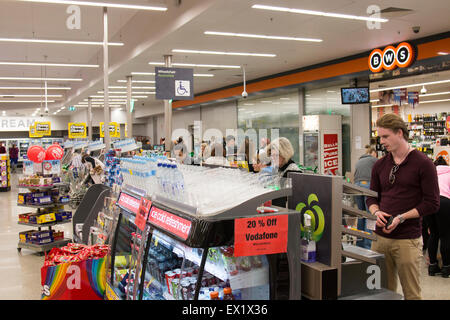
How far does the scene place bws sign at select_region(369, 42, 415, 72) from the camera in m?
8.36

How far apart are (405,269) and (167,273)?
1418mm

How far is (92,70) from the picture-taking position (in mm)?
15070

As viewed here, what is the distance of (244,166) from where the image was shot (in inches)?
271

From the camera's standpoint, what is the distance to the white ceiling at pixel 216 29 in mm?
6750

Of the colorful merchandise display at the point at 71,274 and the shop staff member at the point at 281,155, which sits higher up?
the shop staff member at the point at 281,155

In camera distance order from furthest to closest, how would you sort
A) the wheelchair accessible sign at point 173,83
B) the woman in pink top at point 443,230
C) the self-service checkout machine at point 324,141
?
the self-service checkout machine at point 324,141 → the wheelchair accessible sign at point 173,83 → the woman in pink top at point 443,230

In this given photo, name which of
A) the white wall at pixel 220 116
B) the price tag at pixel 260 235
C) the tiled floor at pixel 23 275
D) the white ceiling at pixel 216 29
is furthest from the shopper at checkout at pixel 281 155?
the white wall at pixel 220 116

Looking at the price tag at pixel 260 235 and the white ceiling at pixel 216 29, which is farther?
the white ceiling at pixel 216 29

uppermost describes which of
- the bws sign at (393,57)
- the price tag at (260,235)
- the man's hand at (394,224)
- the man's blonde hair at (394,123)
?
the bws sign at (393,57)

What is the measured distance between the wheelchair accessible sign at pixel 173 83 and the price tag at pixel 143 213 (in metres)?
6.35

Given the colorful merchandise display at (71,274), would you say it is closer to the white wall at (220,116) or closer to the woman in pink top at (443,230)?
the woman in pink top at (443,230)

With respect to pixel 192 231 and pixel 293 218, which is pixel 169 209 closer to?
pixel 192 231

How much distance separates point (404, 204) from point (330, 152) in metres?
9.70

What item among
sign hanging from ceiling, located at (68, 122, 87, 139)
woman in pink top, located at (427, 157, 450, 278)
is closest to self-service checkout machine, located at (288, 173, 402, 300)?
woman in pink top, located at (427, 157, 450, 278)
